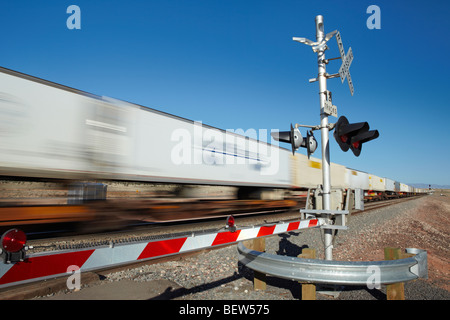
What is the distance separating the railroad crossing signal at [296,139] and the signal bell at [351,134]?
590mm

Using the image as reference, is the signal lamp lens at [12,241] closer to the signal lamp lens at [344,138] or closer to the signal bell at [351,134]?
the signal bell at [351,134]

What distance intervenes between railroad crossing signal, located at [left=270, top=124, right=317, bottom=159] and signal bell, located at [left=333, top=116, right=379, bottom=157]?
590mm

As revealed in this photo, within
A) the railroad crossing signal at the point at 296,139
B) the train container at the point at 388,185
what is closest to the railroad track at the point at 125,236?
the railroad crossing signal at the point at 296,139

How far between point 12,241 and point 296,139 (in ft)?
12.3

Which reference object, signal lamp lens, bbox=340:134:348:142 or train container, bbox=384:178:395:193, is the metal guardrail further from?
train container, bbox=384:178:395:193

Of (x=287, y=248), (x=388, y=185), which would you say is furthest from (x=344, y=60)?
(x=388, y=185)

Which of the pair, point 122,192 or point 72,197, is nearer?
point 72,197

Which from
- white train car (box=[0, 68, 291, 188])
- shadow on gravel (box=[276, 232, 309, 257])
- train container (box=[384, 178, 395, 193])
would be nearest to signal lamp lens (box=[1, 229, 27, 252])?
white train car (box=[0, 68, 291, 188])

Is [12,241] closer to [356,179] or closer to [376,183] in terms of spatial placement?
[356,179]

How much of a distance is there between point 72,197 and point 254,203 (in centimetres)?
761

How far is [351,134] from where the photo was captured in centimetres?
412
